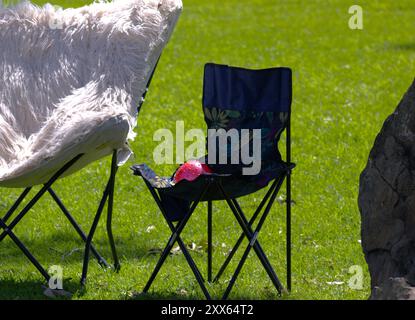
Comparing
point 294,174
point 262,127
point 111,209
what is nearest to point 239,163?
point 262,127

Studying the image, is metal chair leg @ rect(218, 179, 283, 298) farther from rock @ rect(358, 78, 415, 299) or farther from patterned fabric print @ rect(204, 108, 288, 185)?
rock @ rect(358, 78, 415, 299)

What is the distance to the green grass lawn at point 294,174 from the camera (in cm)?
543

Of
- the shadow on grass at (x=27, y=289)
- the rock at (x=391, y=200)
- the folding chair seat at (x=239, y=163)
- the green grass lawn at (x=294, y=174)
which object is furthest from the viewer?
the green grass lawn at (x=294, y=174)

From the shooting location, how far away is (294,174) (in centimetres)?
761

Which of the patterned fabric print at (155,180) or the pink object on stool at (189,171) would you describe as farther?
the pink object on stool at (189,171)

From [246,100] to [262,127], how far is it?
200 mm

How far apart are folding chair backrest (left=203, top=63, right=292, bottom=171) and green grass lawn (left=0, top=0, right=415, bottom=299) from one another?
813mm

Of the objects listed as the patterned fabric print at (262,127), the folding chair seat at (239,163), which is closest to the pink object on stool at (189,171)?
the folding chair seat at (239,163)

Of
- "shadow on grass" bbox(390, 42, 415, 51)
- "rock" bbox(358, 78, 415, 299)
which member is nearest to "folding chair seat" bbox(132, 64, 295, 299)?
"rock" bbox(358, 78, 415, 299)

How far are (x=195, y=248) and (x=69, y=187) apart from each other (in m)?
1.65

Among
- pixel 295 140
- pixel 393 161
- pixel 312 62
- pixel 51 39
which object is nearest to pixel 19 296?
pixel 51 39

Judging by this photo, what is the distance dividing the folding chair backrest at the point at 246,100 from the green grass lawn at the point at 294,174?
2.67ft

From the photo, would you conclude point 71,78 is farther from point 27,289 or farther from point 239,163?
point 27,289

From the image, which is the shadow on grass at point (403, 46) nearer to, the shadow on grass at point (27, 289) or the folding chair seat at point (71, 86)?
the folding chair seat at point (71, 86)
